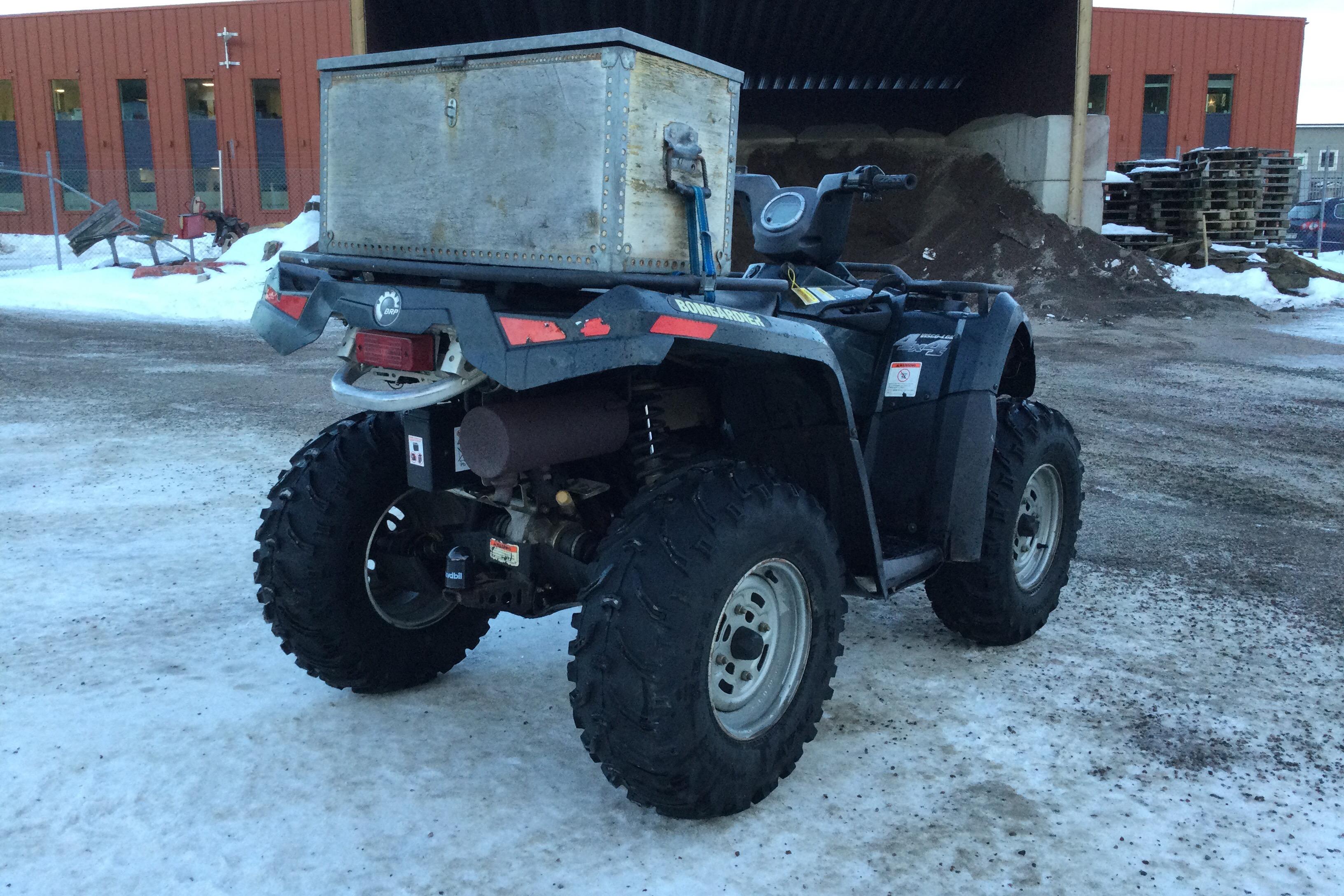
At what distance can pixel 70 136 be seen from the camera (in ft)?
108

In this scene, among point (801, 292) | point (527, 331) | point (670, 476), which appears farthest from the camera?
point (801, 292)

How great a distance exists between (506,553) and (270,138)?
32.3 meters

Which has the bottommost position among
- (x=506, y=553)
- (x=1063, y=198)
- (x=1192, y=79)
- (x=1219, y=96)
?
Result: (x=506, y=553)

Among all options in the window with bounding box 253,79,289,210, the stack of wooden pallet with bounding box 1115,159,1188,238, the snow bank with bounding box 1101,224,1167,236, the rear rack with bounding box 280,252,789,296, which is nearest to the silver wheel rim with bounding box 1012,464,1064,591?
the rear rack with bounding box 280,252,789,296

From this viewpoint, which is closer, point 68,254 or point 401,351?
point 401,351

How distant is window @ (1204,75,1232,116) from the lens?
34906mm

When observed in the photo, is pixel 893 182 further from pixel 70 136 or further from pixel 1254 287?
pixel 70 136

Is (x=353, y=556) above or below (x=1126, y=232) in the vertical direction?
below

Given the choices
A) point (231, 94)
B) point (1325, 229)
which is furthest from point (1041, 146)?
point (231, 94)

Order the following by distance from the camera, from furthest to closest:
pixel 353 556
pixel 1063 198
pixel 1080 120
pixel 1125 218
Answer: pixel 1125 218
pixel 1063 198
pixel 1080 120
pixel 353 556

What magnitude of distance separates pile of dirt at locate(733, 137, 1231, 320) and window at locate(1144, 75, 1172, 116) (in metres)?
17.8

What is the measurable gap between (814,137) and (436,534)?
18.2 metres

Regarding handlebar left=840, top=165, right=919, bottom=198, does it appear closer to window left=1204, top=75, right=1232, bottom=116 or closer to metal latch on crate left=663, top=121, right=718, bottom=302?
metal latch on crate left=663, top=121, right=718, bottom=302

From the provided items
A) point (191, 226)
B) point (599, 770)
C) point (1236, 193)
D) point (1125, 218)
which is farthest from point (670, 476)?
point (1125, 218)
